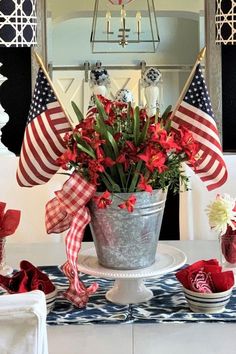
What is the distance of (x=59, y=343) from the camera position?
1.45 meters

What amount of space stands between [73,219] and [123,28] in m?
2.06

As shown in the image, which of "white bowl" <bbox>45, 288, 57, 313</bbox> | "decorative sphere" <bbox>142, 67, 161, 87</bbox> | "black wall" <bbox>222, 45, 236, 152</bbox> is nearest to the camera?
"white bowl" <bbox>45, 288, 57, 313</bbox>

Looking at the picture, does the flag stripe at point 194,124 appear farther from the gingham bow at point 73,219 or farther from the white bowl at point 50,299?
the white bowl at point 50,299

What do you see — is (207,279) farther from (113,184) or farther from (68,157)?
(68,157)

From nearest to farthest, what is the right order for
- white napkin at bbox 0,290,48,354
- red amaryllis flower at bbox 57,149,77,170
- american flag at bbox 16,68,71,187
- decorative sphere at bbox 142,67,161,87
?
white napkin at bbox 0,290,48,354, red amaryllis flower at bbox 57,149,77,170, american flag at bbox 16,68,71,187, decorative sphere at bbox 142,67,161,87

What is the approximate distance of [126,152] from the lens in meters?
1.51

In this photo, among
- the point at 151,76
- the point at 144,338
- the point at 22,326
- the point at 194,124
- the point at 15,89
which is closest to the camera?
the point at 22,326

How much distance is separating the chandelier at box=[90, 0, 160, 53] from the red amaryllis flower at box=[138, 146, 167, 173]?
2.05 m

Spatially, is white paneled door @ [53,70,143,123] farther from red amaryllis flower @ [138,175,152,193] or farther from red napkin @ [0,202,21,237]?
red amaryllis flower @ [138,175,152,193]

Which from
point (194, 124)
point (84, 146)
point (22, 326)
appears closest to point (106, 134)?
point (84, 146)

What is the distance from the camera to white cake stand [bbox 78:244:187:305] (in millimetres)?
1586

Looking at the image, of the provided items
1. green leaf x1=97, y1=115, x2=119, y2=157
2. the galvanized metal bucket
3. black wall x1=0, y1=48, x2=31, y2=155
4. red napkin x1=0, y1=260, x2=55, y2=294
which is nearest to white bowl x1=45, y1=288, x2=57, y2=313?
red napkin x1=0, y1=260, x2=55, y2=294

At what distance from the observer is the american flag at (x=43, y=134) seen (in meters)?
1.76

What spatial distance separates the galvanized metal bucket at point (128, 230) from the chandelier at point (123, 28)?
6.53ft
